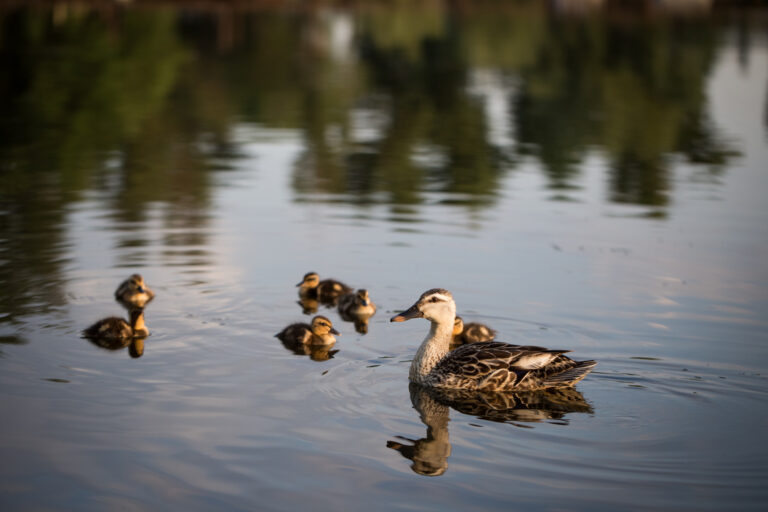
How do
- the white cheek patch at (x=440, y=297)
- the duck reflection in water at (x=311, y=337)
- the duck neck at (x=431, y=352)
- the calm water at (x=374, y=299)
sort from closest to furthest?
the calm water at (x=374, y=299)
the duck neck at (x=431, y=352)
the white cheek patch at (x=440, y=297)
the duck reflection in water at (x=311, y=337)

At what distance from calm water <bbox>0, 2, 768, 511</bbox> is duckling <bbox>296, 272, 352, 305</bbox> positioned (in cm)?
36

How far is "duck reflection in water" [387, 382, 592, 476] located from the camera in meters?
7.71

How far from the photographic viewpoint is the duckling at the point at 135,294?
1123 cm

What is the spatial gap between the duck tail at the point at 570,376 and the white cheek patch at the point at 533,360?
13cm

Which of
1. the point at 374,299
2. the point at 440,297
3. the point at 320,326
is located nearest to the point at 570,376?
the point at 440,297

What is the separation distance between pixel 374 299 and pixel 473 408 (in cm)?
348

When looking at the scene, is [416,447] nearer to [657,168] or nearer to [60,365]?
[60,365]

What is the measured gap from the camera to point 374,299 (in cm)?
1189

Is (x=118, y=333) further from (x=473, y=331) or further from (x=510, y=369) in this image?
(x=510, y=369)

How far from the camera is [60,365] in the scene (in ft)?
30.5

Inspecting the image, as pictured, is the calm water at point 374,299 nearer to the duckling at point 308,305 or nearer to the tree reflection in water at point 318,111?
the tree reflection in water at point 318,111

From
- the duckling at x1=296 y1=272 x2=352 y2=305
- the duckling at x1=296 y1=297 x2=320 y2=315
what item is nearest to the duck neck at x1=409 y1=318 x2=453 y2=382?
the duckling at x1=296 y1=297 x2=320 y2=315

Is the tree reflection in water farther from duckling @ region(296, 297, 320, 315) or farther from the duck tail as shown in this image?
the duck tail

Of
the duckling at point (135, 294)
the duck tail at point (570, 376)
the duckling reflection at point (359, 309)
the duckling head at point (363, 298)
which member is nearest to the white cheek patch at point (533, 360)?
the duck tail at point (570, 376)
